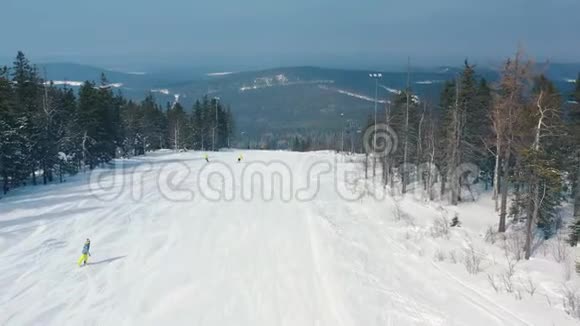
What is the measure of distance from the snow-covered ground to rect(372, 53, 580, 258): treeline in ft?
8.15

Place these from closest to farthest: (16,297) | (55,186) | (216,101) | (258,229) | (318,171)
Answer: (16,297) < (258,229) < (55,186) < (318,171) < (216,101)

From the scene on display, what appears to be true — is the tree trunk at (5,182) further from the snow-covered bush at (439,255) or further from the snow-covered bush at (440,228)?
the snow-covered bush at (439,255)

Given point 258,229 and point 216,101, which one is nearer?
point 258,229

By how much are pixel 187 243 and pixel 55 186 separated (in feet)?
71.2

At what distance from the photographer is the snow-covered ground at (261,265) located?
46.5 ft

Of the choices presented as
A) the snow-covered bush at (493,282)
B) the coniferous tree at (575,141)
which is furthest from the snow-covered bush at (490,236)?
the snow-covered bush at (493,282)

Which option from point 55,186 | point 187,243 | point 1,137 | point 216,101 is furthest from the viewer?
point 216,101

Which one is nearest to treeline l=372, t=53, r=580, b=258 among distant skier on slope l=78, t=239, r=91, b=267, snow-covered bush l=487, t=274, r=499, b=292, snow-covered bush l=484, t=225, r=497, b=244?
snow-covered bush l=484, t=225, r=497, b=244

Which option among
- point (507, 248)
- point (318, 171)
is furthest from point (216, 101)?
point (507, 248)

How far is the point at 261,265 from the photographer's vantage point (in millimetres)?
18984

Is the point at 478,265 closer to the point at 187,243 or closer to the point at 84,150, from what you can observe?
the point at 187,243

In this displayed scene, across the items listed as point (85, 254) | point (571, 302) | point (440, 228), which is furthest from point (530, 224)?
point (85, 254)

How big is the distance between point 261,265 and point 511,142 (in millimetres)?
15393

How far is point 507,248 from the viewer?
69.5 feet
